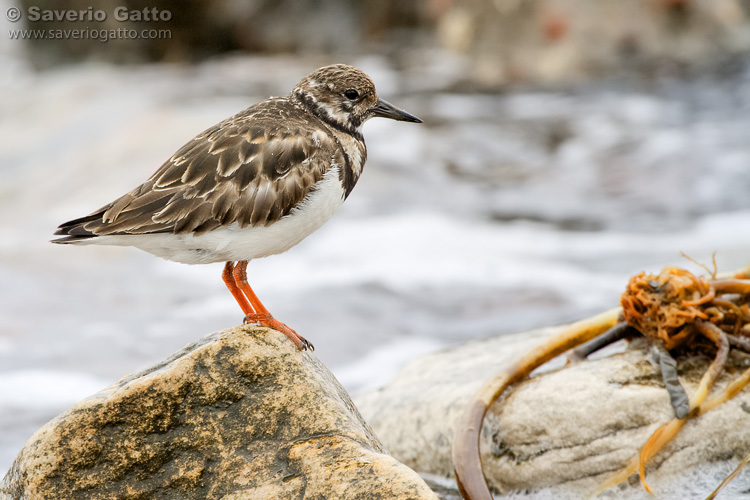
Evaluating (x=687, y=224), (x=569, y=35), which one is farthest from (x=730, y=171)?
(x=569, y=35)

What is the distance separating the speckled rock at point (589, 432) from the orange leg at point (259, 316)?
123 cm

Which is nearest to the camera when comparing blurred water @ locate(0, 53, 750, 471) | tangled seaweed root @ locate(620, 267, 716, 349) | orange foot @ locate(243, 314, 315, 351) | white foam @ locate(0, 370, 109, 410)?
orange foot @ locate(243, 314, 315, 351)

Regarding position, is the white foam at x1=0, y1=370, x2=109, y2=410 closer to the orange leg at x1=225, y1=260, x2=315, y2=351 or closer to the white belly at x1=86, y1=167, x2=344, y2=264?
the orange leg at x1=225, y1=260, x2=315, y2=351

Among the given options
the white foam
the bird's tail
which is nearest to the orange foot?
the bird's tail

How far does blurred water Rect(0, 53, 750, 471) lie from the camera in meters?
8.24

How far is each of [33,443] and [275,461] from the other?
1047 millimetres

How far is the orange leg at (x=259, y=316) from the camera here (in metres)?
4.17

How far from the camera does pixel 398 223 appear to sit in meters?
10.8

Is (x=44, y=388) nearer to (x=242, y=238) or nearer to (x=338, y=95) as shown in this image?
(x=242, y=238)

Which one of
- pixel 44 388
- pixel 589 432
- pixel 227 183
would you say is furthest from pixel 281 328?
pixel 44 388

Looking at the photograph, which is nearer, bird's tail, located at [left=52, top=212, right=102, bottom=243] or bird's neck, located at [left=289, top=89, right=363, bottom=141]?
bird's tail, located at [left=52, top=212, right=102, bottom=243]

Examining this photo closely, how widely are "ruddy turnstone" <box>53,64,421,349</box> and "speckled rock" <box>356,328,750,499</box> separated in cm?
128

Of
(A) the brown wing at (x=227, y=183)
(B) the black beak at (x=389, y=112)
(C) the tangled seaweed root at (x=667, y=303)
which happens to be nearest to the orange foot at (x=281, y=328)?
(A) the brown wing at (x=227, y=183)

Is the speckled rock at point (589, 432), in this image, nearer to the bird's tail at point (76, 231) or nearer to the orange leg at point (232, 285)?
the orange leg at point (232, 285)
